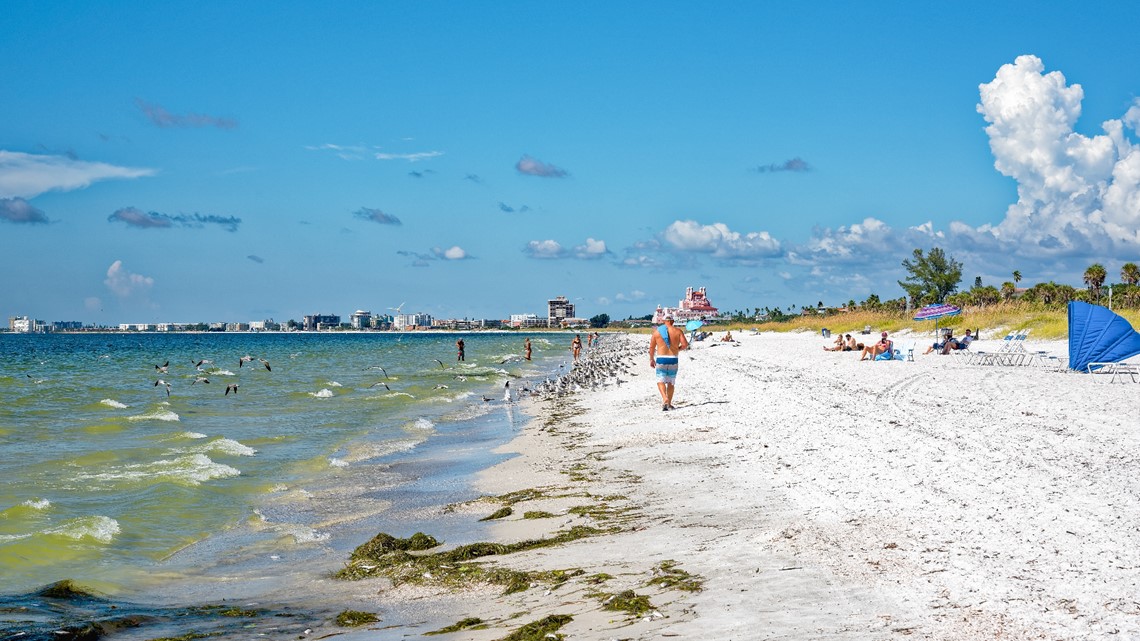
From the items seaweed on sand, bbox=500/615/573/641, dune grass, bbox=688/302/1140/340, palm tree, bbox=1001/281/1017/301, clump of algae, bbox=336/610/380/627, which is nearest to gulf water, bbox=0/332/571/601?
clump of algae, bbox=336/610/380/627

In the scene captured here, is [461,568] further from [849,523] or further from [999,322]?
[999,322]

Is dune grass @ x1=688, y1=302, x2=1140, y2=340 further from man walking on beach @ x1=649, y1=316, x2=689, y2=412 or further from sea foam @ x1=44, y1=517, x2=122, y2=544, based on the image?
sea foam @ x1=44, y1=517, x2=122, y2=544

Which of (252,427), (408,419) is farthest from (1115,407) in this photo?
(252,427)

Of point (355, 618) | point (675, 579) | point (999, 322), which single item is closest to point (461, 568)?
point (355, 618)

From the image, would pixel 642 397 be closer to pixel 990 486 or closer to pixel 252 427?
pixel 252 427

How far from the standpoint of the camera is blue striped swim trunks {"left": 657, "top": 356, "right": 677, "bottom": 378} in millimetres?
18497

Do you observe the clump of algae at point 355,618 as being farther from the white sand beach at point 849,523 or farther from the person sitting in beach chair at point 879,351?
the person sitting in beach chair at point 879,351

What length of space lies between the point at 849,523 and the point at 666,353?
1061cm

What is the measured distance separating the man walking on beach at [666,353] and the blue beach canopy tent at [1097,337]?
12.5 meters

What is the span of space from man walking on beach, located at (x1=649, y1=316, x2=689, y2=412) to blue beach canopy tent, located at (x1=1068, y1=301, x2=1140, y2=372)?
1253 centimetres

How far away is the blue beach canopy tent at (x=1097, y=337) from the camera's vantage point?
2353 cm

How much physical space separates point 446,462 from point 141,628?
946 cm

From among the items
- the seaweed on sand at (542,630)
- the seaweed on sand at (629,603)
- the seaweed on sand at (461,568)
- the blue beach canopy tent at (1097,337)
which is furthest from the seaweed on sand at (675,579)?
the blue beach canopy tent at (1097,337)

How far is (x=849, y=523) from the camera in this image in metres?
7.77
